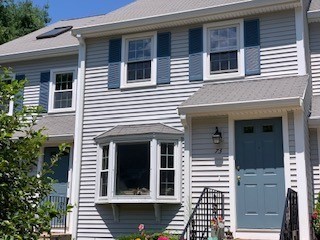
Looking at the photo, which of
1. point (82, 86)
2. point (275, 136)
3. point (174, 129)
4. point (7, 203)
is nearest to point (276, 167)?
point (275, 136)

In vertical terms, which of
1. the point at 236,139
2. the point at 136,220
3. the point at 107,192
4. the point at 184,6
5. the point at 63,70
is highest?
the point at 184,6

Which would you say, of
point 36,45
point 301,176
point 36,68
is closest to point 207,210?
point 301,176

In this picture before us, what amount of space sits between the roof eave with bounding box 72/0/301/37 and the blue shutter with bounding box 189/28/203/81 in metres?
0.32

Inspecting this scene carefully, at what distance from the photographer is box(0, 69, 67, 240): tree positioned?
3244 millimetres

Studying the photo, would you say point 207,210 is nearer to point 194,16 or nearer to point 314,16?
point 194,16

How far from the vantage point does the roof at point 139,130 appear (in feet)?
34.0

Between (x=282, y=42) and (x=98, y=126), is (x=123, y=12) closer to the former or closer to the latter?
(x=98, y=126)

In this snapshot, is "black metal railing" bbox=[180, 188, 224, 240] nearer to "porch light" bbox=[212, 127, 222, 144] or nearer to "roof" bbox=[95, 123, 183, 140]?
"porch light" bbox=[212, 127, 222, 144]

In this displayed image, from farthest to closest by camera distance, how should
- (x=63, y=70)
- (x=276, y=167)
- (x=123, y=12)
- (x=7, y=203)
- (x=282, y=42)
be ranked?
(x=63, y=70) < (x=123, y=12) < (x=282, y=42) < (x=276, y=167) < (x=7, y=203)

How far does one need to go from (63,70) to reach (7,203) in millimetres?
10527

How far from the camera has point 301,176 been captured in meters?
8.80

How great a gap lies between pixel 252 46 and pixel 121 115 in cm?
370

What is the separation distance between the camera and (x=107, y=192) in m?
10.6

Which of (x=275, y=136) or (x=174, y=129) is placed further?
(x=174, y=129)
